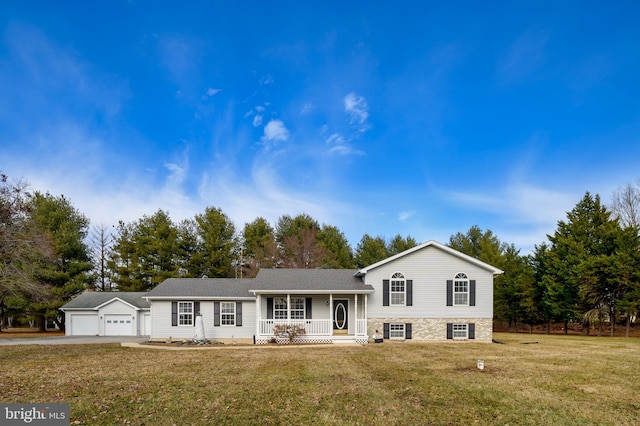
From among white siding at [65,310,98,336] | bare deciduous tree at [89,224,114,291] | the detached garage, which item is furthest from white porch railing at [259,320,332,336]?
bare deciduous tree at [89,224,114,291]

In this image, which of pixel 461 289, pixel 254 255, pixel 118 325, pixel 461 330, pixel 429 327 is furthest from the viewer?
pixel 254 255

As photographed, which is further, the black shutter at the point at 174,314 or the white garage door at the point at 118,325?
the white garage door at the point at 118,325

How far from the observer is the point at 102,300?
2703cm

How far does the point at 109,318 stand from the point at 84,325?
210 cm

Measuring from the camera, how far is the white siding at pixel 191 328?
808 inches

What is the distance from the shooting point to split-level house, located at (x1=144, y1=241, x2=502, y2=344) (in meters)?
19.3

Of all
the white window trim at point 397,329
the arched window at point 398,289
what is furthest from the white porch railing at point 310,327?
the arched window at point 398,289

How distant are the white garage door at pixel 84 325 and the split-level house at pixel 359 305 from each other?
359 inches

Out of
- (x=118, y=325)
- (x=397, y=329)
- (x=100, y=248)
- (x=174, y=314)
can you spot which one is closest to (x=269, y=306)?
(x=174, y=314)

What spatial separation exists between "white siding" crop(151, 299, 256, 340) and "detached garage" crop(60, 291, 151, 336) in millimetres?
6226

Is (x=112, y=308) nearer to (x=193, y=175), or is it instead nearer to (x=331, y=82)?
(x=193, y=175)

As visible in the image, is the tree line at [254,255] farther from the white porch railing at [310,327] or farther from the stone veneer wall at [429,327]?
the white porch railing at [310,327]

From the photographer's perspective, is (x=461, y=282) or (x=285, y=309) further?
(x=285, y=309)

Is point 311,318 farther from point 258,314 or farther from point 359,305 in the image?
point 258,314
